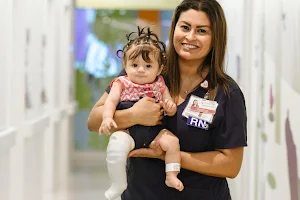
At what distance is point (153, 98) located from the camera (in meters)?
2.35

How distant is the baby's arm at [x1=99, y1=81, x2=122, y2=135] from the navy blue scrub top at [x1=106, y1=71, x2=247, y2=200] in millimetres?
237

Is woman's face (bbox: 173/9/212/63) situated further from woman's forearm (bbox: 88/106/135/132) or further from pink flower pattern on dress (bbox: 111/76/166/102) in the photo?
woman's forearm (bbox: 88/106/135/132)

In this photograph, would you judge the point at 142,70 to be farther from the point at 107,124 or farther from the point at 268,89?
the point at 268,89

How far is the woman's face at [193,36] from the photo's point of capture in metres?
2.28

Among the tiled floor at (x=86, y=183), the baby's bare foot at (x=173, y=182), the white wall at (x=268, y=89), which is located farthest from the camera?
the tiled floor at (x=86, y=183)

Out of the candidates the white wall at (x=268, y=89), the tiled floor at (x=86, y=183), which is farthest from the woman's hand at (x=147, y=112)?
the tiled floor at (x=86, y=183)

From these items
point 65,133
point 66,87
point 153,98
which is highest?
point 153,98

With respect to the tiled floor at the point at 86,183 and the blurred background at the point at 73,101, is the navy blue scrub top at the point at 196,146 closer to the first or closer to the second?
the blurred background at the point at 73,101

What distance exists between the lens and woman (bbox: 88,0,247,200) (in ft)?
7.50

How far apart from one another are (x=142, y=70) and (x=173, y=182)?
19.9 inches

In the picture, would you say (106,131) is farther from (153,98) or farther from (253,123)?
(253,123)

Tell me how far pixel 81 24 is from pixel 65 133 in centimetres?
247

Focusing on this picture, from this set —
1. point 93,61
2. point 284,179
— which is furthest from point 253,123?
point 93,61

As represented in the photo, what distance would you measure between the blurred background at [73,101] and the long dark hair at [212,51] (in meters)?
0.41
